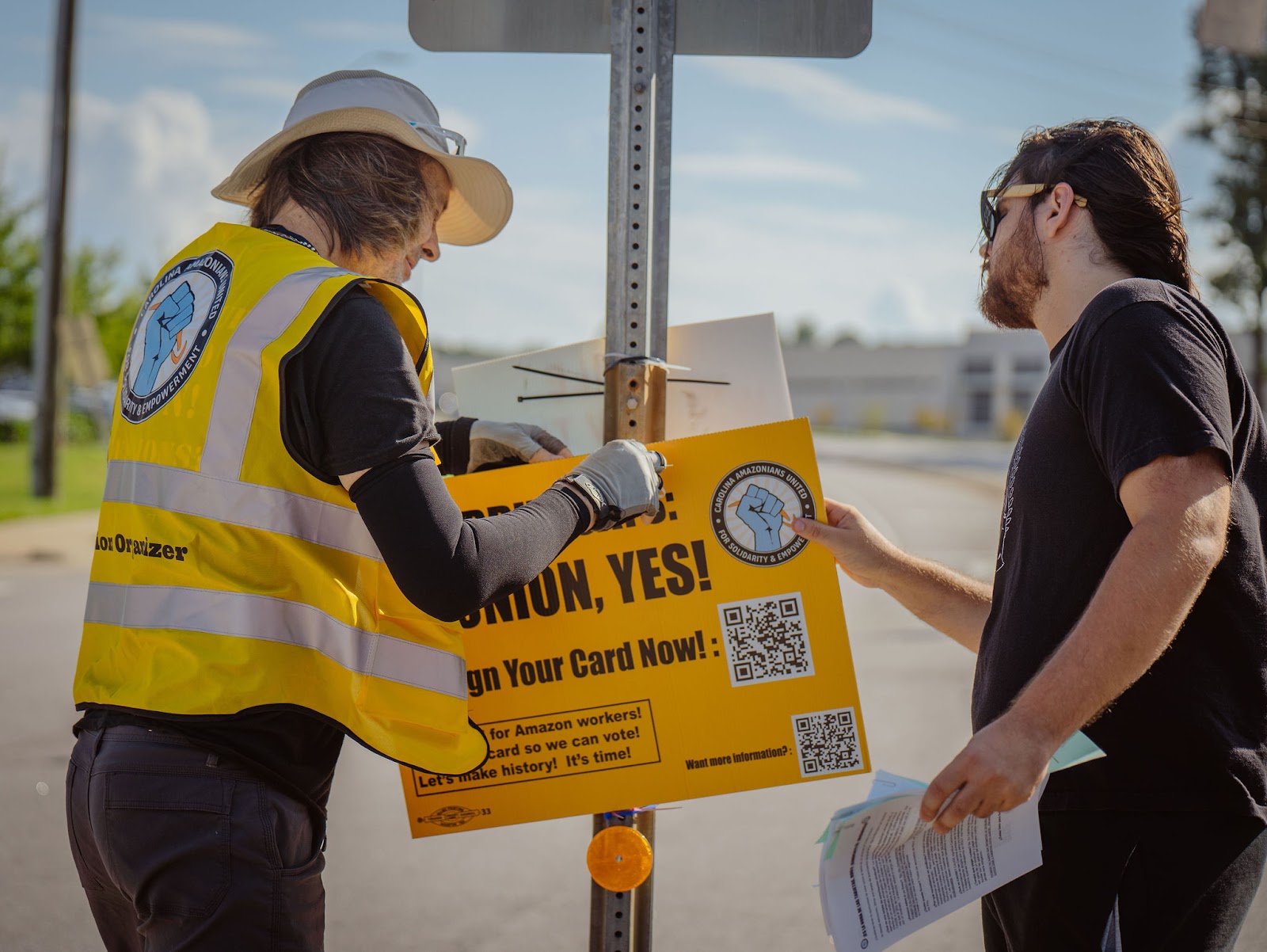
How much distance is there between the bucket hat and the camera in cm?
184

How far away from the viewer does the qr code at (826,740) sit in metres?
2.08

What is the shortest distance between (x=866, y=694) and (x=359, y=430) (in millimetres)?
6041

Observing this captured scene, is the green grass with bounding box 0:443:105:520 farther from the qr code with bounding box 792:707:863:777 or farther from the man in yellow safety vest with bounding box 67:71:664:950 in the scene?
the qr code with bounding box 792:707:863:777

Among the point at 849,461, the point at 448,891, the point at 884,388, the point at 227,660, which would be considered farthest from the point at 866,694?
the point at 884,388

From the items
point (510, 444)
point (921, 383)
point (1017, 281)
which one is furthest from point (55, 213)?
point (921, 383)

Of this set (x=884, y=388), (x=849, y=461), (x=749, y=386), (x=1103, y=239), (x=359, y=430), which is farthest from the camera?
(x=884, y=388)

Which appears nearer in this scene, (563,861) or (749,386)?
(749,386)

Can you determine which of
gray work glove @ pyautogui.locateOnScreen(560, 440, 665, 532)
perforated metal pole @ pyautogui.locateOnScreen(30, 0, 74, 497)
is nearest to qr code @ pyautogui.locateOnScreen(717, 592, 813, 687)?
gray work glove @ pyautogui.locateOnScreen(560, 440, 665, 532)

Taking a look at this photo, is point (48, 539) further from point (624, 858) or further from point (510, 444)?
point (624, 858)

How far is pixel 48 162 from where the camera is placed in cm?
1547

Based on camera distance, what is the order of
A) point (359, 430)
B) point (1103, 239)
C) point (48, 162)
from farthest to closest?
point (48, 162)
point (1103, 239)
point (359, 430)

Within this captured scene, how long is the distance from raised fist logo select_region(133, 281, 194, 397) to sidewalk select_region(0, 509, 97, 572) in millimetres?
10451

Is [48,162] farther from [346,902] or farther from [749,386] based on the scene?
[749,386]

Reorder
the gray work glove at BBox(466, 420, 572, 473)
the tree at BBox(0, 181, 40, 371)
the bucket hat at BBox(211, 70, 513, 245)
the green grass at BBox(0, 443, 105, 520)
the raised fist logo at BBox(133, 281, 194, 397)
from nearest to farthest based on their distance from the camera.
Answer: the raised fist logo at BBox(133, 281, 194, 397) < the bucket hat at BBox(211, 70, 513, 245) < the gray work glove at BBox(466, 420, 572, 473) < the green grass at BBox(0, 443, 105, 520) < the tree at BBox(0, 181, 40, 371)
